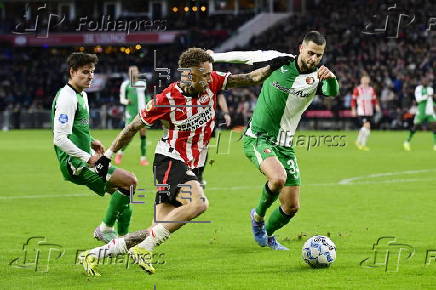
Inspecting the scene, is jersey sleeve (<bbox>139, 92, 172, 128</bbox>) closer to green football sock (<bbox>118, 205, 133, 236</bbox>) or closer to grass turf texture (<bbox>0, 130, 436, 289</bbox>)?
grass turf texture (<bbox>0, 130, 436, 289</bbox>)

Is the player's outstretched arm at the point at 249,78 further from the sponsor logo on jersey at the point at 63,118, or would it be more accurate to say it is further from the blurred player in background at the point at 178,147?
the sponsor logo on jersey at the point at 63,118

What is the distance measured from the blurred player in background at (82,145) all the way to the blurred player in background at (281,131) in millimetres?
1455

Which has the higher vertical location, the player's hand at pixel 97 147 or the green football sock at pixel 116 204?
the player's hand at pixel 97 147

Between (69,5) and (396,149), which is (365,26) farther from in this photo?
(69,5)

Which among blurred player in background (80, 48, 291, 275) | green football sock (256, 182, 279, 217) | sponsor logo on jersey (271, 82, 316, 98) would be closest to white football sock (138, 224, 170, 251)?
blurred player in background (80, 48, 291, 275)

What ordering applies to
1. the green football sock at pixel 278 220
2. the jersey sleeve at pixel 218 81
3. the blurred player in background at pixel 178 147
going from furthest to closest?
the green football sock at pixel 278 220
the jersey sleeve at pixel 218 81
the blurred player in background at pixel 178 147

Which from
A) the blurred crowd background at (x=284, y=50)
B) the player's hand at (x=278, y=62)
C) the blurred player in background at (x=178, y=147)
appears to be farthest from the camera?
the blurred crowd background at (x=284, y=50)

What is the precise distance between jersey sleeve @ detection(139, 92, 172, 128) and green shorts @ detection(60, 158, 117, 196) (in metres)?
1.68

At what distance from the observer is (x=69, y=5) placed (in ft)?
192

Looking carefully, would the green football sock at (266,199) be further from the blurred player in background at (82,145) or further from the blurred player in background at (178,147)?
the blurred player in background at (178,147)

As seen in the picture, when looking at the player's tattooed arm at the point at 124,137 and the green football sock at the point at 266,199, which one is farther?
the green football sock at the point at 266,199

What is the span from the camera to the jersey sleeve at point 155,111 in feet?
26.6

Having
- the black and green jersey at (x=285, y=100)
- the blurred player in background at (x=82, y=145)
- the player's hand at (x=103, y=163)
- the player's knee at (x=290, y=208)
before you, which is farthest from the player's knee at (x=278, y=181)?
the player's hand at (x=103, y=163)

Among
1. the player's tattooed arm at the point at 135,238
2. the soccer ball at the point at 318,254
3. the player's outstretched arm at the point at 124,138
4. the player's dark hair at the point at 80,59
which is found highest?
the player's dark hair at the point at 80,59
